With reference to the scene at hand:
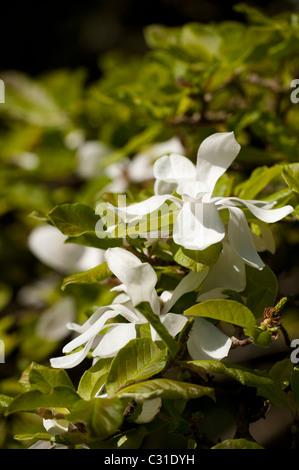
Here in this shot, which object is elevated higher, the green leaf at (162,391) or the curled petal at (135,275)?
the curled petal at (135,275)

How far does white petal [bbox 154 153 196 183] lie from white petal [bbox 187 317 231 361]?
148mm

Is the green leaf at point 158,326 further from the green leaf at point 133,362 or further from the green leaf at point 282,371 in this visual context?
the green leaf at point 282,371

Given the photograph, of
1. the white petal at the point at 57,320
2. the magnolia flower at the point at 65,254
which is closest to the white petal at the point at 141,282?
the magnolia flower at the point at 65,254

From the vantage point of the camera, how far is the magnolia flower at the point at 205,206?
47 cm

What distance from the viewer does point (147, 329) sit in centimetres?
47

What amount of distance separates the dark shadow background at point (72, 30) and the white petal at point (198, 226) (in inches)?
72.6

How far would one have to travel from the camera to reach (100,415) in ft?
1.31

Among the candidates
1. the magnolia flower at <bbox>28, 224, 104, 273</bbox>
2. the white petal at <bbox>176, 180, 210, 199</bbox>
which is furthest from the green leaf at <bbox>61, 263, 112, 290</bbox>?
the magnolia flower at <bbox>28, 224, 104, 273</bbox>

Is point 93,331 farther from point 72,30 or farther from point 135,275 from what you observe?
point 72,30

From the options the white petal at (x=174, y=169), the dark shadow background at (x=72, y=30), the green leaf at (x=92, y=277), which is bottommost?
the green leaf at (x=92, y=277)

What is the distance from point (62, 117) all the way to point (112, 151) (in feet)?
0.70

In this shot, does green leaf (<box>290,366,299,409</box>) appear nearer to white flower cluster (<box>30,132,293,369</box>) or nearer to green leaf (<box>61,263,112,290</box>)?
white flower cluster (<box>30,132,293,369</box>)

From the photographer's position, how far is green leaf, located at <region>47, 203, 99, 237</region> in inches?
20.3

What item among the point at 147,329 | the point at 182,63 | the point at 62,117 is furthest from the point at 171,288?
the point at 62,117
